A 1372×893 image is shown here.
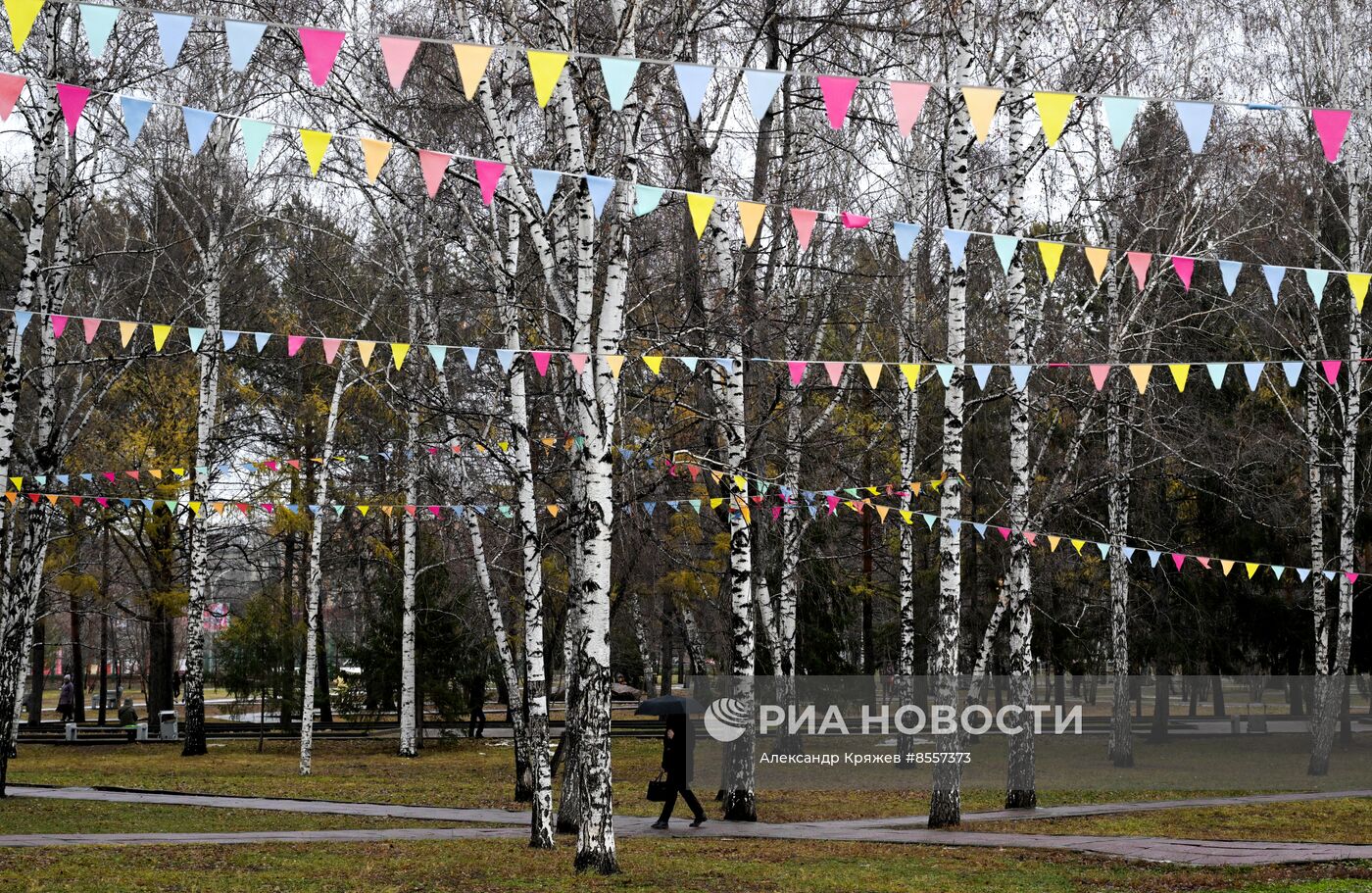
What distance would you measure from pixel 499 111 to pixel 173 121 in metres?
11.3

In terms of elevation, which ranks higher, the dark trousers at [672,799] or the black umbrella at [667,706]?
the black umbrella at [667,706]

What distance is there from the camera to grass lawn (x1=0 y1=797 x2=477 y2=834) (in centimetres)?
1228

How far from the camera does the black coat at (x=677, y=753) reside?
13148 millimetres

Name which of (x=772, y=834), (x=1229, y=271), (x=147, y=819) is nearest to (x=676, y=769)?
(x=772, y=834)

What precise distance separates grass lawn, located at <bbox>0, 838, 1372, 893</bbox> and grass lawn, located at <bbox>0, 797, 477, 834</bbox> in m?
1.74

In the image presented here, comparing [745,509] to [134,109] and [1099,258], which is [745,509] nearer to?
[1099,258]

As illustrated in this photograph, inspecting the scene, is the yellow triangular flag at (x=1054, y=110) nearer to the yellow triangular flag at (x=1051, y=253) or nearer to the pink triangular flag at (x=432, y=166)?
the yellow triangular flag at (x=1051, y=253)

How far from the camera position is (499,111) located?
1119 centimetres

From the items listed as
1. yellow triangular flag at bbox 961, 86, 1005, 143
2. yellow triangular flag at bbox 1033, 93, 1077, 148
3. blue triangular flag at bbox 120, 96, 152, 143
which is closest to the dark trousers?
yellow triangular flag at bbox 961, 86, 1005, 143

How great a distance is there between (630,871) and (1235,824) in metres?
8.23

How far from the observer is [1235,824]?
14.2 metres

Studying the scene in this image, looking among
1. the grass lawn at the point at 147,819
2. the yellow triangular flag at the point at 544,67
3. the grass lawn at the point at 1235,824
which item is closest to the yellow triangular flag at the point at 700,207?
the yellow triangular flag at the point at 544,67

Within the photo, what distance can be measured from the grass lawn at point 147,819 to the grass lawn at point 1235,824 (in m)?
6.59

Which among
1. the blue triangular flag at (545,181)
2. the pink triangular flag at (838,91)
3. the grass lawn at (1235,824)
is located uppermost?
the pink triangular flag at (838,91)
